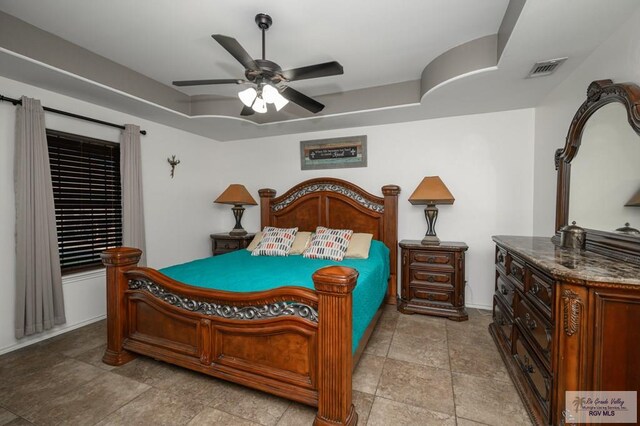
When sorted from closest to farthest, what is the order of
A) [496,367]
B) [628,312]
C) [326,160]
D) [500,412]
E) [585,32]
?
[628,312] < [500,412] < [585,32] < [496,367] < [326,160]

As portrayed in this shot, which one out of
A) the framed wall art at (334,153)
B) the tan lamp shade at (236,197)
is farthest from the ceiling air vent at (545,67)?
the tan lamp shade at (236,197)

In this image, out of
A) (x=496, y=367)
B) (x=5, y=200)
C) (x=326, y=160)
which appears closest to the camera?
(x=496, y=367)

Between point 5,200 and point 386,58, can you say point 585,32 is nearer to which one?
point 386,58

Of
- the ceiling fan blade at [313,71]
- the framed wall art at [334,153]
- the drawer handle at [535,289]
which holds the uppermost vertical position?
the ceiling fan blade at [313,71]

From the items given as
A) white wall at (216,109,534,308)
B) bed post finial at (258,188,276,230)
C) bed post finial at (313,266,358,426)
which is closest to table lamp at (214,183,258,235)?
bed post finial at (258,188,276,230)

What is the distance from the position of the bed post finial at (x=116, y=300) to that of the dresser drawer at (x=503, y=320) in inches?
118

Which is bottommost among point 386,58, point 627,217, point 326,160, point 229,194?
point 627,217

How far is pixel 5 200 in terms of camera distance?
91.4 inches

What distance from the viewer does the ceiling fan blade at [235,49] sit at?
154 cm

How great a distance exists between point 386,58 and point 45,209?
135 inches

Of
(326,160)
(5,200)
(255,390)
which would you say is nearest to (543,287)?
(255,390)

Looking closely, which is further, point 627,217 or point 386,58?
point 386,58

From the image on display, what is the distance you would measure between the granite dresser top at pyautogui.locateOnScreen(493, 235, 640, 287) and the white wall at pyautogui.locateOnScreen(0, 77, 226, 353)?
3.93 meters

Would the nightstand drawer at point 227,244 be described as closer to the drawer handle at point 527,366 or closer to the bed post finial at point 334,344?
the bed post finial at point 334,344
